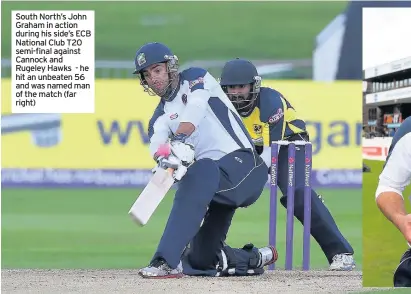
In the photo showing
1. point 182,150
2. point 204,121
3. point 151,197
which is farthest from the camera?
point 204,121

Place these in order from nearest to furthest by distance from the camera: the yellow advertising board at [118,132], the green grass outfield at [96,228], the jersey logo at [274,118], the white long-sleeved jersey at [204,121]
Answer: the white long-sleeved jersey at [204,121]
the jersey logo at [274,118]
the green grass outfield at [96,228]
the yellow advertising board at [118,132]

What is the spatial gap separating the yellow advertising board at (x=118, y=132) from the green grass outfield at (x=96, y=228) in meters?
0.40

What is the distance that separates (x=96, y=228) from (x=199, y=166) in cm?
517

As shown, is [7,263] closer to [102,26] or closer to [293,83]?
[293,83]

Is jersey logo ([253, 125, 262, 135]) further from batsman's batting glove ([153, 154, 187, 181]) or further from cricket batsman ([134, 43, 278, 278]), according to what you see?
batsman's batting glove ([153, 154, 187, 181])

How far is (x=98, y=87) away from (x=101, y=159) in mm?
982

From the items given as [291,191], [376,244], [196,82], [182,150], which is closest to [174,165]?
[182,150]

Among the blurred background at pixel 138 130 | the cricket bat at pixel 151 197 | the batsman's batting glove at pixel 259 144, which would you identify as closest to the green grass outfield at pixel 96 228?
the blurred background at pixel 138 130

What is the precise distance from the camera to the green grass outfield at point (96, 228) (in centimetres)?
778

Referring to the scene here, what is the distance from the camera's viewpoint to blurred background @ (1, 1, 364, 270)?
9.20 meters

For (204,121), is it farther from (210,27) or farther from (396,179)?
(210,27)

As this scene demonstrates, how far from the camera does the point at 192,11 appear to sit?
1592cm

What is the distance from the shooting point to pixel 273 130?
606 cm

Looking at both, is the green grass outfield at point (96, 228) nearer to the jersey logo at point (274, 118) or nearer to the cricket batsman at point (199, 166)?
the jersey logo at point (274, 118)
